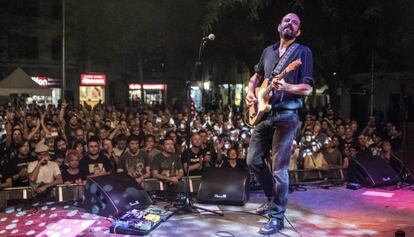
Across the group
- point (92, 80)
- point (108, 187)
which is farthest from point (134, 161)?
point (92, 80)

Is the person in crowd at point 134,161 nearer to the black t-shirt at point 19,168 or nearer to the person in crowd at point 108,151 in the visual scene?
the person in crowd at point 108,151

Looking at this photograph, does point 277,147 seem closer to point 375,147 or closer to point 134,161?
point 134,161

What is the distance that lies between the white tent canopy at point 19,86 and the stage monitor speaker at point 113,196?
35.0ft

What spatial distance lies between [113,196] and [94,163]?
2097 mm

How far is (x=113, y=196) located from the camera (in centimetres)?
511

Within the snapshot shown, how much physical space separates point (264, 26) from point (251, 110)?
807 centimetres

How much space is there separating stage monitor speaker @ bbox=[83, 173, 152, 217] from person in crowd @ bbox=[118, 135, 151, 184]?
1.63m

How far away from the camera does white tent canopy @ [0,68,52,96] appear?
14844 mm

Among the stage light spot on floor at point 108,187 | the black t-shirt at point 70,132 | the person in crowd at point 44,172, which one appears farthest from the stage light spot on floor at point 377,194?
the black t-shirt at point 70,132

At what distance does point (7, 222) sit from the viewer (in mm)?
5086

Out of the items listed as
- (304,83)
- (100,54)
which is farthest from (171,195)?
(100,54)

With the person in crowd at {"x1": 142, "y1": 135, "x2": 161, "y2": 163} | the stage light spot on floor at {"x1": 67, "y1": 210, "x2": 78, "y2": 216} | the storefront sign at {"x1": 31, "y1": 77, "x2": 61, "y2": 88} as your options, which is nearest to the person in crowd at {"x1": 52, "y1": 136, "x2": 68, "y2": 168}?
the person in crowd at {"x1": 142, "y1": 135, "x2": 161, "y2": 163}

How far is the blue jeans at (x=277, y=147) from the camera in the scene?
14.3 ft

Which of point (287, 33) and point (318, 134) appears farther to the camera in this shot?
point (318, 134)
